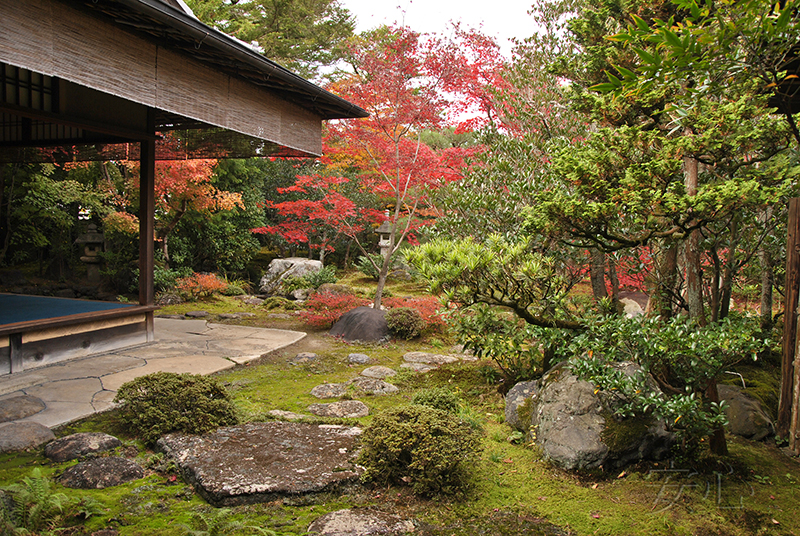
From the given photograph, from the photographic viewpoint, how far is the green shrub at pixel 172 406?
3.61 metres

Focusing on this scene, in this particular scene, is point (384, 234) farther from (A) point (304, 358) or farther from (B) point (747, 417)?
(B) point (747, 417)

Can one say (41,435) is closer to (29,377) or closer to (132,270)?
(29,377)

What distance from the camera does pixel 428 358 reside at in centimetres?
681

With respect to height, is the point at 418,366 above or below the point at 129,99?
below

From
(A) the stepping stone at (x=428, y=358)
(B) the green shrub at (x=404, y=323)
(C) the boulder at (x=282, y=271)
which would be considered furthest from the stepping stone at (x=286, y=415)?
(C) the boulder at (x=282, y=271)

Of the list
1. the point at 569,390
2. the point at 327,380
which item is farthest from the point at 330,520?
the point at 327,380

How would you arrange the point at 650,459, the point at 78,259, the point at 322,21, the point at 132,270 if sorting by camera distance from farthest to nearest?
the point at 322,21 < the point at 78,259 < the point at 132,270 < the point at 650,459

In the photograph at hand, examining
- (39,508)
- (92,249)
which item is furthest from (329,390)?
(92,249)

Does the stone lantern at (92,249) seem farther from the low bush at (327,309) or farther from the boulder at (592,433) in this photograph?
the boulder at (592,433)

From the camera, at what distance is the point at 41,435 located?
11.8 ft

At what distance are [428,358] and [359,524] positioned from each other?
429 centimetres

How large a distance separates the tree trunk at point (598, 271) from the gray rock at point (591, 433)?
104cm

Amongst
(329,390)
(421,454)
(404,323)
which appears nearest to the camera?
(421,454)

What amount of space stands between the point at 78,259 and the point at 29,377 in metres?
10.1
